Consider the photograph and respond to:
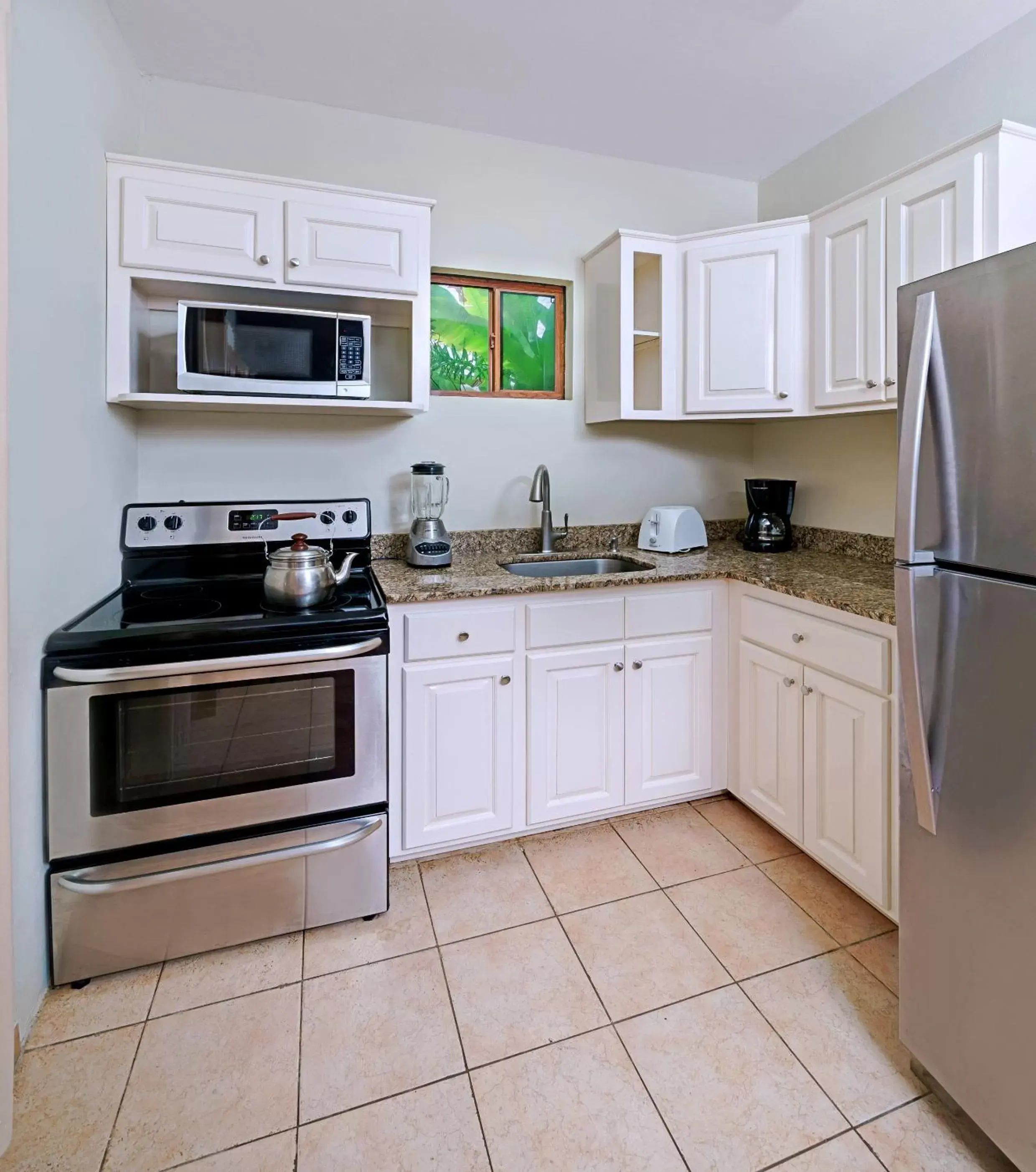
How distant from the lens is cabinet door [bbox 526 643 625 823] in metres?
2.14

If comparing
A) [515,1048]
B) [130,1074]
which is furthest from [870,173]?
[130,1074]

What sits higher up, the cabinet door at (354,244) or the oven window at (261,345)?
the cabinet door at (354,244)

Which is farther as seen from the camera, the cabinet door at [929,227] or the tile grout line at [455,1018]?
the cabinet door at [929,227]

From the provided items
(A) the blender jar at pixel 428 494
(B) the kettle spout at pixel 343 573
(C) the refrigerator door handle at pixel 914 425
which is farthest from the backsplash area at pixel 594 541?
(C) the refrigerator door handle at pixel 914 425

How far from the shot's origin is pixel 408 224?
214 centimetres

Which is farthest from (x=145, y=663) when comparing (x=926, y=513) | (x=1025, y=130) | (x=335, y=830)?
Result: (x=1025, y=130)

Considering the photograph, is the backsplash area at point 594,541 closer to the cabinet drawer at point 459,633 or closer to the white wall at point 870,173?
the white wall at point 870,173

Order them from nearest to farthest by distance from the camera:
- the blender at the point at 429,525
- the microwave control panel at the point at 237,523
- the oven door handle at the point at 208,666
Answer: the oven door handle at the point at 208,666
the microwave control panel at the point at 237,523
the blender at the point at 429,525

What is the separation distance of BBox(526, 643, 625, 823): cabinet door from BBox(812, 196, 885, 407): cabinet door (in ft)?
3.87

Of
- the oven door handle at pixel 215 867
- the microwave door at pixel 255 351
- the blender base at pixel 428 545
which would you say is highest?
the microwave door at pixel 255 351

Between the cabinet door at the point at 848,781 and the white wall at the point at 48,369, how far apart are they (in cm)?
190

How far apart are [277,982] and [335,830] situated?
37 centimetres

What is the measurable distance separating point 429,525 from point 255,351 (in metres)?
0.78

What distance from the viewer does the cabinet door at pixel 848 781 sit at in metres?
1.71
